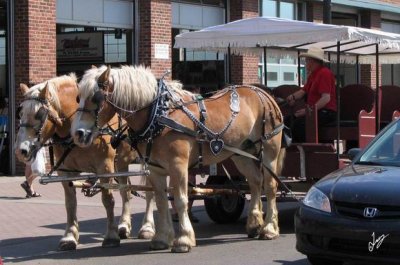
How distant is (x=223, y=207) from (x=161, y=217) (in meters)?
2.53

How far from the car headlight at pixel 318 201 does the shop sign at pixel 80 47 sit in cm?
1227

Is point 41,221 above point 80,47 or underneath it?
underneath

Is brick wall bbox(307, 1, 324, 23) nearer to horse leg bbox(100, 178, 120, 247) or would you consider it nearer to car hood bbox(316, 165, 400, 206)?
horse leg bbox(100, 178, 120, 247)

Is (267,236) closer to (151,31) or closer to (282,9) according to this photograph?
(151,31)

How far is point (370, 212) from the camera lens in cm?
632

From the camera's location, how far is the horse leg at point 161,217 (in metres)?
8.39

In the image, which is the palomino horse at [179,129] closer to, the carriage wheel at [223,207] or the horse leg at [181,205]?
the horse leg at [181,205]

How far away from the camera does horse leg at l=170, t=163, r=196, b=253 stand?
8031 millimetres

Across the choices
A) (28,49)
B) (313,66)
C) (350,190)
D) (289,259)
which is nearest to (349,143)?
(313,66)

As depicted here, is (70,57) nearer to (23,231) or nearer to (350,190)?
(23,231)

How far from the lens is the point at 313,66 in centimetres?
1034

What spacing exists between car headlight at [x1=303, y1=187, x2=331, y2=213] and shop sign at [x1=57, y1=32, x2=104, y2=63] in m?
12.3

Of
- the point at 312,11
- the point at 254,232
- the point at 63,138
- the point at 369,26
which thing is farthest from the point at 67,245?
the point at 369,26

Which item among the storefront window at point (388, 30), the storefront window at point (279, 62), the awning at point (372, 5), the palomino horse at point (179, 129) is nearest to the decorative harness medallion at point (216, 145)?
the palomino horse at point (179, 129)
